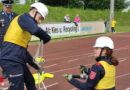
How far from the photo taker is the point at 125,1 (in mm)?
59719

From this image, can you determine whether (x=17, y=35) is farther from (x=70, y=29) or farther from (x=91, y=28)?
(x=91, y=28)

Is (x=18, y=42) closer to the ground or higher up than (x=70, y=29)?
higher up

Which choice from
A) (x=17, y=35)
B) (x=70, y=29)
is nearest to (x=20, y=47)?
(x=17, y=35)

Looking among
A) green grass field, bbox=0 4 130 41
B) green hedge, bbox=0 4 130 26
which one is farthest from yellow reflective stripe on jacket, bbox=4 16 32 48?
green hedge, bbox=0 4 130 26

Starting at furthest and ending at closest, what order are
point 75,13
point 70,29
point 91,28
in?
point 75,13 < point 91,28 < point 70,29

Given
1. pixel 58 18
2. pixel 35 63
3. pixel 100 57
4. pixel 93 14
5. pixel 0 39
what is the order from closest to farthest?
1. pixel 100 57
2. pixel 35 63
3. pixel 0 39
4. pixel 58 18
5. pixel 93 14

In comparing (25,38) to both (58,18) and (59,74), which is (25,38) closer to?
(59,74)

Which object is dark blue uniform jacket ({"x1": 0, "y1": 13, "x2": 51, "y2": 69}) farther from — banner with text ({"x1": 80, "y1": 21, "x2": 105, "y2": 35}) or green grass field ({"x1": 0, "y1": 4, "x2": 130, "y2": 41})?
green grass field ({"x1": 0, "y1": 4, "x2": 130, "y2": 41})

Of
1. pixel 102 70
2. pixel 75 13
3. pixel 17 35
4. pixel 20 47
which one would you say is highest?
pixel 75 13

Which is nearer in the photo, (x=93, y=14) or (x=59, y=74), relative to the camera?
(x=59, y=74)

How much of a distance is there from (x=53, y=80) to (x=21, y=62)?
3.14 m

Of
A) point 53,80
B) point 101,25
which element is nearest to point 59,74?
point 53,80

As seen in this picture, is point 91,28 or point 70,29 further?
point 91,28

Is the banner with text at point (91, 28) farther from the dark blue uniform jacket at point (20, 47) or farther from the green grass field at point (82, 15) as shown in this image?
the dark blue uniform jacket at point (20, 47)
